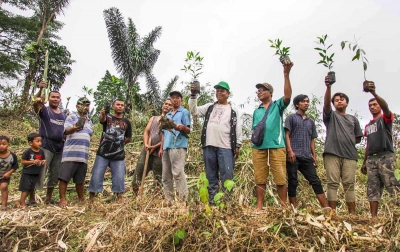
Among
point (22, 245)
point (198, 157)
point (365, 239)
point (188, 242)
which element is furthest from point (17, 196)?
point (365, 239)

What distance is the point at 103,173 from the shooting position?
186 inches

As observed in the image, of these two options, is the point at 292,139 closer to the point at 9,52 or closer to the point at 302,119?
the point at 302,119

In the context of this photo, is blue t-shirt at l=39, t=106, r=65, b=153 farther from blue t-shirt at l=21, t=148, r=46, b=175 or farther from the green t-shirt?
the green t-shirt

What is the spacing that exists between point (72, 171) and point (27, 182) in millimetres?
583

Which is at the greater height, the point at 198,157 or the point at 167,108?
the point at 167,108

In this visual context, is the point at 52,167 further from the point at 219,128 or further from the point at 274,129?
the point at 274,129

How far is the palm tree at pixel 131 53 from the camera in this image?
1487 cm

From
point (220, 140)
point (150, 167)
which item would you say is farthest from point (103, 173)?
point (220, 140)

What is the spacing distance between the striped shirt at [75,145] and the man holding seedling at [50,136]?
0.21 m

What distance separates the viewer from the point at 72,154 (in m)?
4.54

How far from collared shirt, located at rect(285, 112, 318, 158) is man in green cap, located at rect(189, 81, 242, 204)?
27.1 inches

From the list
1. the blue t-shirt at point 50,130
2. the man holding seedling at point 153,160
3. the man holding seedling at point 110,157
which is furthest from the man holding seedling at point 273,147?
the blue t-shirt at point 50,130

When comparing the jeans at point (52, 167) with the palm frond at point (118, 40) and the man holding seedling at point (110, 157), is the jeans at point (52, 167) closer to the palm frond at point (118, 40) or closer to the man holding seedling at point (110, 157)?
the man holding seedling at point (110, 157)

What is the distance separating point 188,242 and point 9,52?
714 inches
